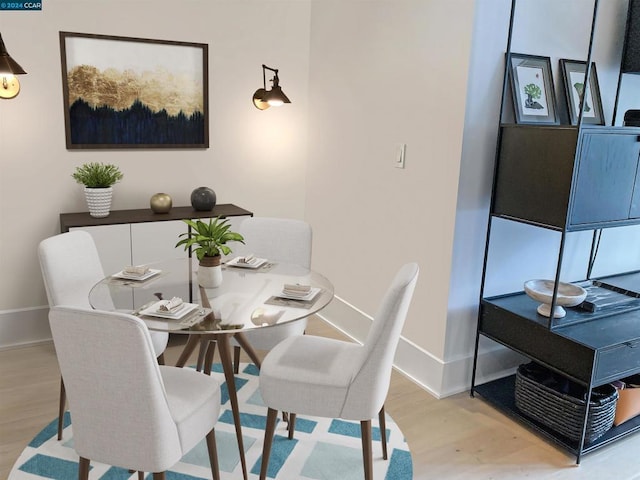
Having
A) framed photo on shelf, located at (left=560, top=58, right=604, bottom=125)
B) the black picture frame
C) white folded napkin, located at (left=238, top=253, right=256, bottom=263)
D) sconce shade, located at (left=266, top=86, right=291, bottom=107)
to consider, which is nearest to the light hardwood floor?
white folded napkin, located at (left=238, top=253, right=256, bottom=263)

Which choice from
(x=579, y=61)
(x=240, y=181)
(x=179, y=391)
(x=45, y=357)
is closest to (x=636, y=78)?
(x=579, y=61)

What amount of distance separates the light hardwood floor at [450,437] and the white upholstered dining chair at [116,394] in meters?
0.80

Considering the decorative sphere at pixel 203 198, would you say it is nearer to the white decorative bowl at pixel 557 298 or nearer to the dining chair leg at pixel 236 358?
the dining chair leg at pixel 236 358

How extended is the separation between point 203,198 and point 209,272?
1277mm

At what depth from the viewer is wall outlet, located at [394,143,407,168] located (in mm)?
3035

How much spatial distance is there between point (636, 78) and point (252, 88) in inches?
95.9

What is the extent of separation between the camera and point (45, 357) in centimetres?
316

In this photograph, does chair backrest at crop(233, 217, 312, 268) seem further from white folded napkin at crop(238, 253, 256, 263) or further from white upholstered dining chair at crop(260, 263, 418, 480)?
white upholstered dining chair at crop(260, 263, 418, 480)

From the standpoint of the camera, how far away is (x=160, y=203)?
11.2ft

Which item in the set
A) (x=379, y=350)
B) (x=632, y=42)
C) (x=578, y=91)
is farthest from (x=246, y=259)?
(x=632, y=42)

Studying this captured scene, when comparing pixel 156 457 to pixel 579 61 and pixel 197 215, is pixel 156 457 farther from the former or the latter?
pixel 579 61

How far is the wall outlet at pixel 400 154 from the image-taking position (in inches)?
119

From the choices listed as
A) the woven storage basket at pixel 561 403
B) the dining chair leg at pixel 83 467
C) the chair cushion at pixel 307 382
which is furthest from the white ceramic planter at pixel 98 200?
the woven storage basket at pixel 561 403

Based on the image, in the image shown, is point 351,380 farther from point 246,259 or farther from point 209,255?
point 246,259
